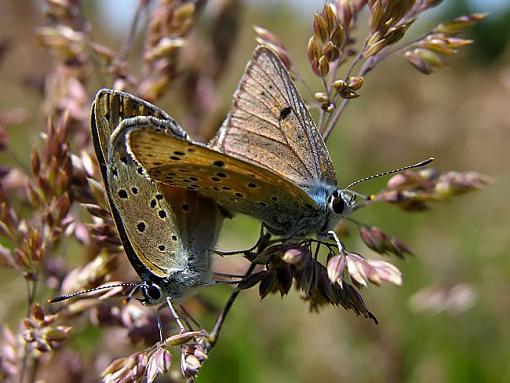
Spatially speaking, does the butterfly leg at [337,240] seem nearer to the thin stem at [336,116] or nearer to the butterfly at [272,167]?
the butterfly at [272,167]

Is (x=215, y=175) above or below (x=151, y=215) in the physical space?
Result: above

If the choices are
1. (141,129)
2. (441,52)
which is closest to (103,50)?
(141,129)

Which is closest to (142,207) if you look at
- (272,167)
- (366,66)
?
(272,167)

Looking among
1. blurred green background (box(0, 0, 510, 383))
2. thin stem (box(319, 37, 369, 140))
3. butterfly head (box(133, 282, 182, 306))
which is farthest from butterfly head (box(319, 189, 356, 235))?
butterfly head (box(133, 282, 182, 306))

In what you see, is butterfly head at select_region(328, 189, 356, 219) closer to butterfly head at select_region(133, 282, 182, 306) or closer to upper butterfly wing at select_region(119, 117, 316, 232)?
upper butterfly wing at select_region(119, 117, 316, 232)

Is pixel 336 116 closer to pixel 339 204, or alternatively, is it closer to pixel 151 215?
pixel 339 204

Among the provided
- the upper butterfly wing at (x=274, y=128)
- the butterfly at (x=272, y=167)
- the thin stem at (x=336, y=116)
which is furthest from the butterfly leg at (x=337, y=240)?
the thin stem at (x=336, y=116)
